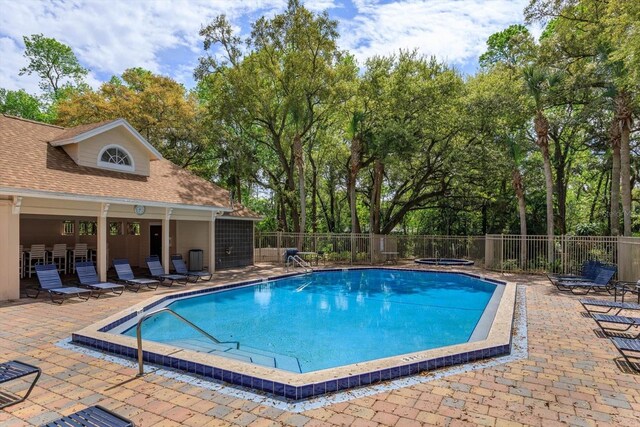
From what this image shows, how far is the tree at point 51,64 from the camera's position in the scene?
30.7 metres

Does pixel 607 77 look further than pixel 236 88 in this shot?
No

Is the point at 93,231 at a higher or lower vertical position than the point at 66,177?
lower

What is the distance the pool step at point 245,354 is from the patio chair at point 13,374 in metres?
2.48

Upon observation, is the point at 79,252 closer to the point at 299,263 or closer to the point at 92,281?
the point at 92,281

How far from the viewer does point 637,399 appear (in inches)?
156

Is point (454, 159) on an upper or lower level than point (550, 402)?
upper

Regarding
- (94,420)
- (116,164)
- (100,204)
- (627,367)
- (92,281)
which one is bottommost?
(627,367)

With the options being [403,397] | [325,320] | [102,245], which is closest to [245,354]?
[403,397]

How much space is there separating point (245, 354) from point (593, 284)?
10096 mm

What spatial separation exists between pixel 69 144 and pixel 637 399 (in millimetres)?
15091

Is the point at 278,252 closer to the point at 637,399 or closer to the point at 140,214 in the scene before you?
the point at 140,214

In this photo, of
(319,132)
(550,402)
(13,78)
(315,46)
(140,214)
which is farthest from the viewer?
(13,78)

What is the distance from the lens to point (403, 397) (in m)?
4.00

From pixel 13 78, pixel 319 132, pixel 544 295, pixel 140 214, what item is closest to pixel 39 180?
pixel 140 214
